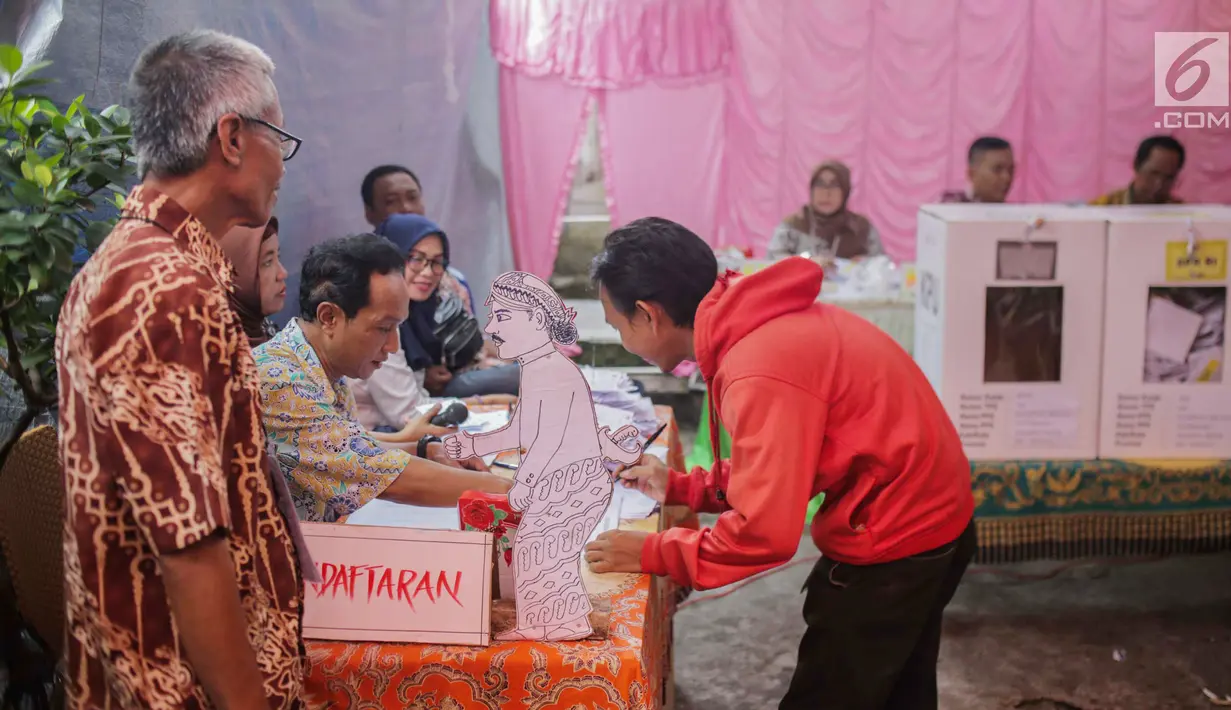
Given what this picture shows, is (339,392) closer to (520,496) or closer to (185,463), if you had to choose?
(520,496)

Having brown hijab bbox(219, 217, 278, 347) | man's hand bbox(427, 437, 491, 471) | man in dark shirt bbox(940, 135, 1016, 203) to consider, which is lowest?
man's hand bbox(427, 437, 491, 471)

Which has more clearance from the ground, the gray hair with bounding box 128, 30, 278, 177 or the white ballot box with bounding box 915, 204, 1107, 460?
the gray hair with bounding box 128, 30, 278, 177

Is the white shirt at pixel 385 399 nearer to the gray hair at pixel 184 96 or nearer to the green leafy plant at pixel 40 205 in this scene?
the green leafy plant at pixel 40 205

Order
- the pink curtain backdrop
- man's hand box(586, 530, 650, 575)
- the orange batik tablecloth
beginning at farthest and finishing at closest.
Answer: the pink curtain backdrop → man's hand box(586, 530, 650, 575) → the orange batik tablecloth

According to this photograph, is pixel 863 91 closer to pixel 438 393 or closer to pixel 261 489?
pixel 438 393

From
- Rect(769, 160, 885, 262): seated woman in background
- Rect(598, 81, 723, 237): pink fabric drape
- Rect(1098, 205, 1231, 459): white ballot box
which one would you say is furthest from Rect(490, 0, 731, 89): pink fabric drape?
Rect(1098, 205, 1231, 459): white ballot box

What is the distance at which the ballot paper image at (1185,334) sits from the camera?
2.59m

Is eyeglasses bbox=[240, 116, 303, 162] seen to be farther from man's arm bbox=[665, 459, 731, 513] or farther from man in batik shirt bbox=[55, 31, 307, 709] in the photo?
man's arm bbox=[665, 459, 731, 513]

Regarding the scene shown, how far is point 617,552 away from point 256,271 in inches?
41.2

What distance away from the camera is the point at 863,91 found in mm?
6152

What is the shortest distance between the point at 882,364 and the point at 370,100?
2.59 metres

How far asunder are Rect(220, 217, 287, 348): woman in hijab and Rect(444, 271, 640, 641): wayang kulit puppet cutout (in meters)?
0.89

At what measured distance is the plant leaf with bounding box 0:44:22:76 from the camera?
70.3 inches

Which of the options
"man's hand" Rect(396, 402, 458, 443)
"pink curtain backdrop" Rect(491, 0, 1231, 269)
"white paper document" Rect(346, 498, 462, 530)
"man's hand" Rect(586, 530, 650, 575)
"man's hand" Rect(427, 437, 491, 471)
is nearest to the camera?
"man's hand" Rect(586, 530, 650, 575)
